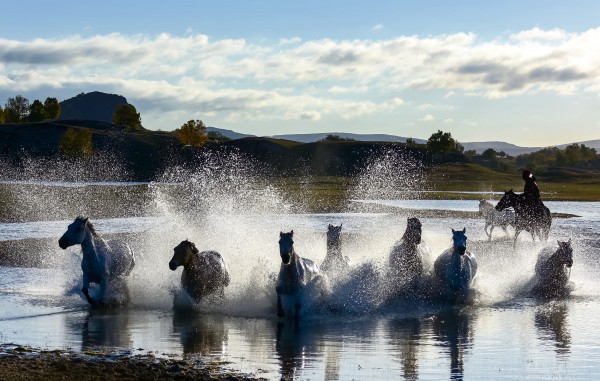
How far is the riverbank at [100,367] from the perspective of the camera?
11705mm

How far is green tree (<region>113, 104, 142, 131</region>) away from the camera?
7338 inches

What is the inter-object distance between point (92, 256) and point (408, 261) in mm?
7324

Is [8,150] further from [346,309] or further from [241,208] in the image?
[346,309]

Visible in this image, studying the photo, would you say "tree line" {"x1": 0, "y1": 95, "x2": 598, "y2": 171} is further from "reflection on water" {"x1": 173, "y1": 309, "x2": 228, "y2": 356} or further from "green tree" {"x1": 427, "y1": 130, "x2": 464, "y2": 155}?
"reflection on water" {"x1": 173, "y1": 309, "x2": 228, "y2": 356}

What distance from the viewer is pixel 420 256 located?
2022cm

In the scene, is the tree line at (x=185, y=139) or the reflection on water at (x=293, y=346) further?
the tree line at (x=185, y=139)

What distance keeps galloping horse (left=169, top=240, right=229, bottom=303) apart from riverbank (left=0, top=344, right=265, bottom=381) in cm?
446

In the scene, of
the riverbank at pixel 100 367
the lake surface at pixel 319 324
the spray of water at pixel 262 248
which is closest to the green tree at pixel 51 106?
the spray of water at pixel 262 248

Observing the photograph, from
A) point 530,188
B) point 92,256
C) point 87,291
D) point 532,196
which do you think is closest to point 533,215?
point 532,196

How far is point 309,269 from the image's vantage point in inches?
721

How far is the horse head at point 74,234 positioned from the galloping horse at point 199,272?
2085 mm

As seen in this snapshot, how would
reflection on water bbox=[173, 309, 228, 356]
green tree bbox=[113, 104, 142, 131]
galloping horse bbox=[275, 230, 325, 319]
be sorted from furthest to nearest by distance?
green tree bbox=[113, 104, 142, 131], galloping horse bbox=[275, 230, 325, 319], reflection on water bbox=[173, 309, 228, 356]

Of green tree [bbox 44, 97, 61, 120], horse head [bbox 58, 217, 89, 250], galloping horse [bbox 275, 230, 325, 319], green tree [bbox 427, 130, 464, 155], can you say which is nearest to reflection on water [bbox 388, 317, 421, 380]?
galloping horse [bbox 275, 230, 325, 319]

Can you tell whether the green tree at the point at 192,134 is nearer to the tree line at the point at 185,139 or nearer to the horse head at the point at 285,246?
the tree line at the point at 185,139
